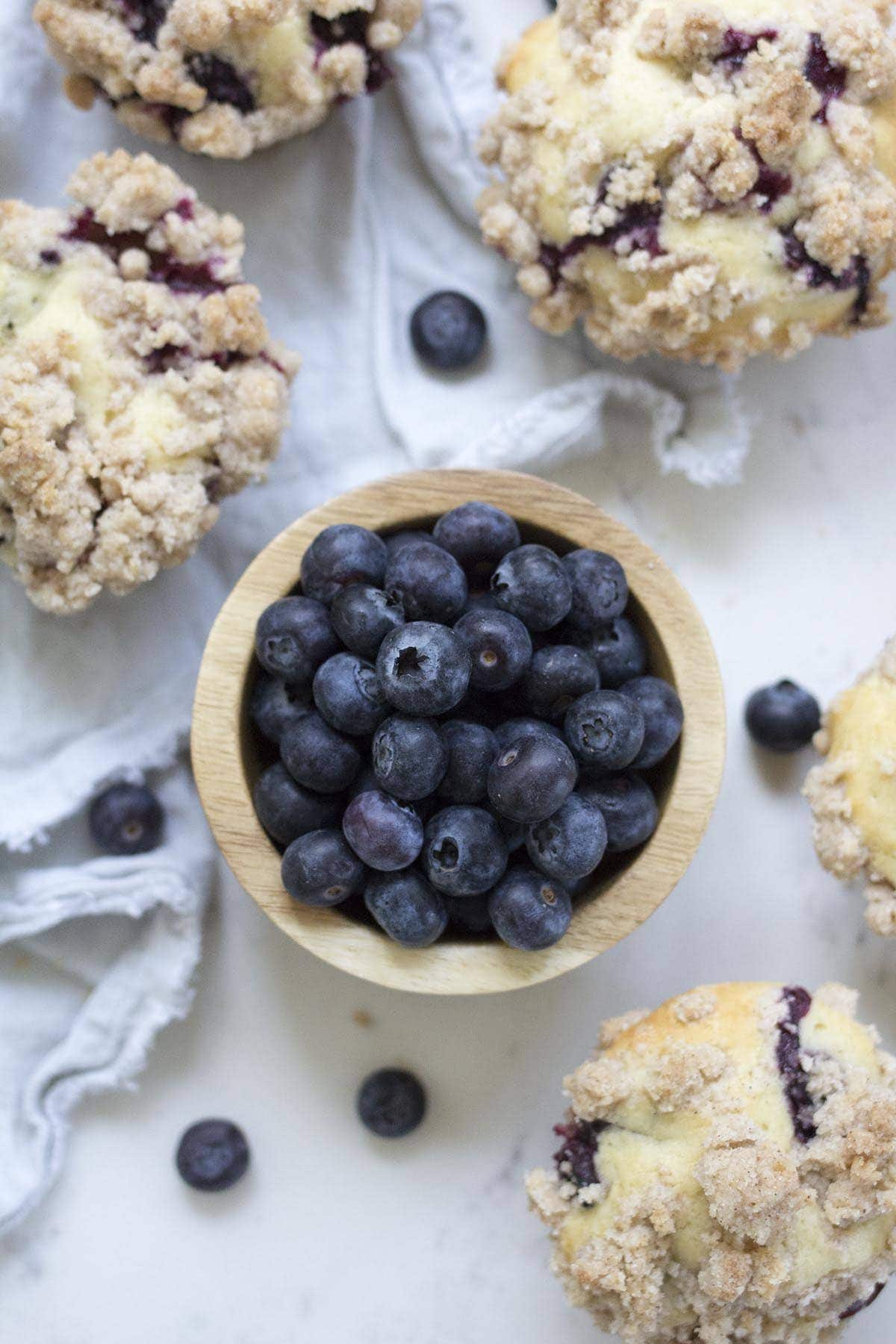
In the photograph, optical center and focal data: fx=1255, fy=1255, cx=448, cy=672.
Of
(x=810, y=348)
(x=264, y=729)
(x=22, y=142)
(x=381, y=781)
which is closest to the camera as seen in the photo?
(x=381, y=781)

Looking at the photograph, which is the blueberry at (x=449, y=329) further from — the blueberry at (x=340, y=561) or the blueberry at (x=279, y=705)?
the blueberry at (x=279, y=705)

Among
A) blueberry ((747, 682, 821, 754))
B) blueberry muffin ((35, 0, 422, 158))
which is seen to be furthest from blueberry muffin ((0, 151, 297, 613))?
blueberry ((747, 682, 821, 754))

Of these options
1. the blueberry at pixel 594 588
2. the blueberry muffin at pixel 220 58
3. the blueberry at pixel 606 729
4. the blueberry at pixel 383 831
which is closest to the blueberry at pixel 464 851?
the blueberry at pixel 383 831

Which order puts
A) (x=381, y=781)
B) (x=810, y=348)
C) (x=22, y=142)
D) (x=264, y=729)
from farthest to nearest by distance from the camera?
(x=810, y=348) → (x=22, y=142) → (x=264, y=729) → (x=381, y=781)

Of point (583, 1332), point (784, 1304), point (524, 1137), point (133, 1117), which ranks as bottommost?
point (133, 1117)

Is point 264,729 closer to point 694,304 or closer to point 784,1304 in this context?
point 694,304

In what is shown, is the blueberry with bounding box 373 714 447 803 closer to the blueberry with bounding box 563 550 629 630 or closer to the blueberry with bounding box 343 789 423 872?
the blueberry with bounding box 343 789 423 872

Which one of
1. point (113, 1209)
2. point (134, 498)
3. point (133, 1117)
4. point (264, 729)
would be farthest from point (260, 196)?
point (113, 1209)
